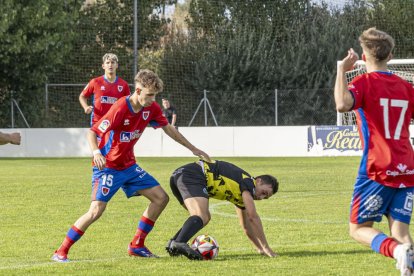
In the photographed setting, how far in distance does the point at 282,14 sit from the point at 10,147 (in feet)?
47.4

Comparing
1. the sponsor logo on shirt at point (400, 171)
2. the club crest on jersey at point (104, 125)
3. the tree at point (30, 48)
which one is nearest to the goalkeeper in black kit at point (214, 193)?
the club crest on jersey at point (104, 125)

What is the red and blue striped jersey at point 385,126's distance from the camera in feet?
21.4

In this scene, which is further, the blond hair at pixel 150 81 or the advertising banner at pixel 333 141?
the advertising banner at pixel 333 141

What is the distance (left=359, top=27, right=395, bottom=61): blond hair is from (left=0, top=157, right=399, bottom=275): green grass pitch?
2273 mm

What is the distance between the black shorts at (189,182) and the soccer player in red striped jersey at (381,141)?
2.63m

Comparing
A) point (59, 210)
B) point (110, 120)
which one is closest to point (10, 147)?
point (59, 210)

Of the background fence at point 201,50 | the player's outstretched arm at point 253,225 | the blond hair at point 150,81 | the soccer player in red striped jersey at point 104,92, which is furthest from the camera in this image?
the background fence at point 201,50

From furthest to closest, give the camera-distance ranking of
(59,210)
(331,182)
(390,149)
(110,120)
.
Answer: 1. (331,182)
2. (59,210)
3. (110,120)
4. (390,149)

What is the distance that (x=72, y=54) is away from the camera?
3678 centimetres

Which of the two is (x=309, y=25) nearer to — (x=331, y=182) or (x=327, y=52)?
(x=327, y=52)

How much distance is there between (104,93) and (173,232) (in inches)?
137

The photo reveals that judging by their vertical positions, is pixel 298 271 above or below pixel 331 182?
above

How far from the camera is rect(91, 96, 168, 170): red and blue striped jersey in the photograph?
8852 mm

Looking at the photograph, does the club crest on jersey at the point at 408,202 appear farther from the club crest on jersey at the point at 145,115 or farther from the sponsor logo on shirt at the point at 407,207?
the club crest on jersey at the point at 145,115
